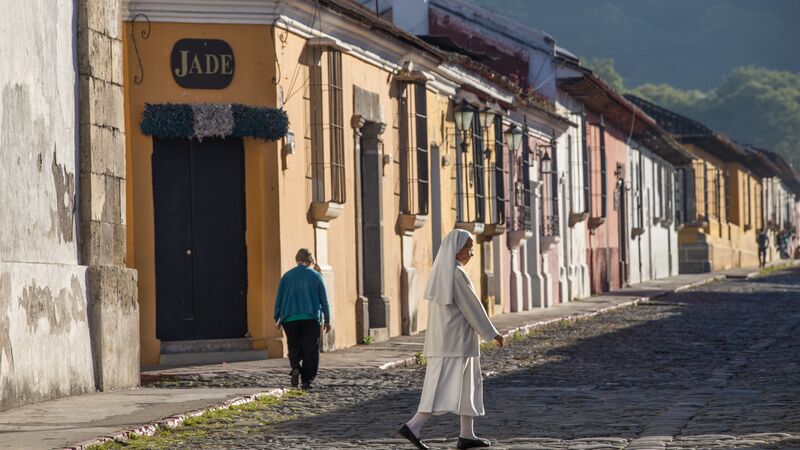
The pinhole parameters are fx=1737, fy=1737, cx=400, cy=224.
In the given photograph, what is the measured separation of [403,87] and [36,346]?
444 inches

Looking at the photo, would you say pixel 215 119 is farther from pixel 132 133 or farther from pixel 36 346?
pixel 36 346

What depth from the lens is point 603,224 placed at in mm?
43469

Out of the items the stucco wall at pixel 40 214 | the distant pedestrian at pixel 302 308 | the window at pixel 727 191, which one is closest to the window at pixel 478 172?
the distant pedestrian at pixel 302 308

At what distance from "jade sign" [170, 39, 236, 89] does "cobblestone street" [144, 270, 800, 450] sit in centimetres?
362

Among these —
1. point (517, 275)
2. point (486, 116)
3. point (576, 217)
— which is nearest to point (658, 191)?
point (576, 217)

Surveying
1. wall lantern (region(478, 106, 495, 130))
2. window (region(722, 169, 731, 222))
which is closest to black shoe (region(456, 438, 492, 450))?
wall lantern (region(478, 106, 495, 130))

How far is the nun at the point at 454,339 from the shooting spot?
1089 cm

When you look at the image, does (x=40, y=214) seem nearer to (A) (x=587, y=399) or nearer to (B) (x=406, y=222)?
(A) (x=587, y=399)

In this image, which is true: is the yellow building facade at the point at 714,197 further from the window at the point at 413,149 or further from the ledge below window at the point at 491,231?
the window at the point at 413,149

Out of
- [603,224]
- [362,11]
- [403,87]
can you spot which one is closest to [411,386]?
[362,11]

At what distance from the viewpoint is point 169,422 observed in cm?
1226

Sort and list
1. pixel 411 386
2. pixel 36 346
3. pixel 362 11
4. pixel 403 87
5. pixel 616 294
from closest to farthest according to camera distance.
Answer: pixel 36 346 < pixel 411 386 < pixel 362 11 < pixel 403 87 < pixel 616 294

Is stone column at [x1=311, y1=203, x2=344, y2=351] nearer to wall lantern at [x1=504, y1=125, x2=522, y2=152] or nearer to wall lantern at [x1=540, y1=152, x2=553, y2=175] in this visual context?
wall lantern at [x1=504, y1=125, x2=522, y2=152]

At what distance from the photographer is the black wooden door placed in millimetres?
18781
